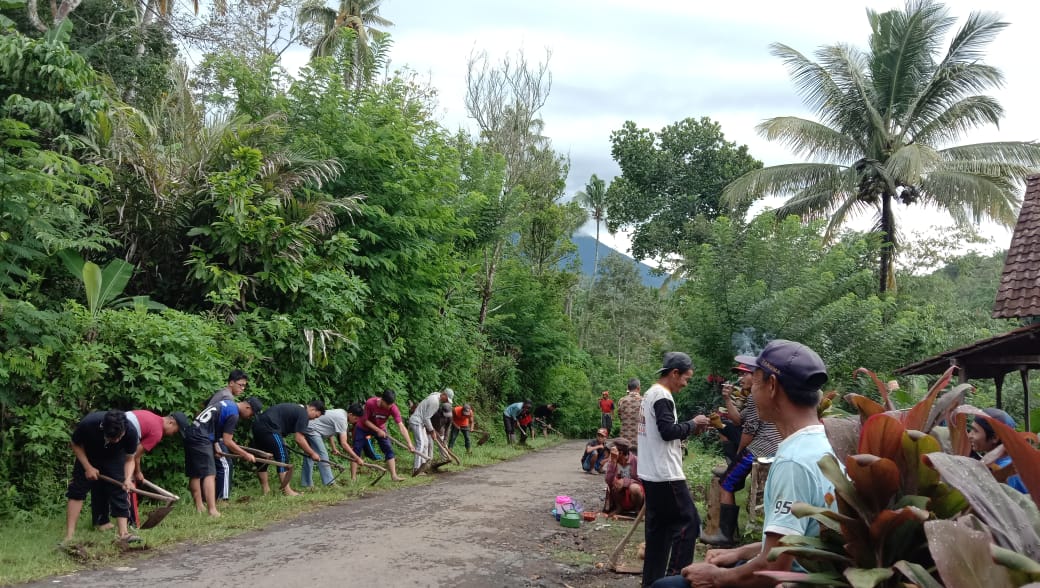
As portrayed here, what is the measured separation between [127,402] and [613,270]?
37.6 metres

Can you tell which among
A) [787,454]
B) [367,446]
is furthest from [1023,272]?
[367,446]

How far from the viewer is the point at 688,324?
46.6ft

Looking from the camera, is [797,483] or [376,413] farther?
[376,413]

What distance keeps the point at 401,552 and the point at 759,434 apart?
3740 mm

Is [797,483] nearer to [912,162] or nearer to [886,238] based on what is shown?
[912,162]

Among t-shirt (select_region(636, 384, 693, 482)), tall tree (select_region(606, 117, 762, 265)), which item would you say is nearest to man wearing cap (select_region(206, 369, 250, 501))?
t-shirt (select_region(636, 384, 693, 482))

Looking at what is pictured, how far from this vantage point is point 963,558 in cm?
168

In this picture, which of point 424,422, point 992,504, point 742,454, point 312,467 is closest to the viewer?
point 992,504

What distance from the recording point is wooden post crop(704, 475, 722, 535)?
28.1ft

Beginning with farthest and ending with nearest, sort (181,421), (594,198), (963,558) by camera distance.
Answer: (594,198) → (181,421) → (963,558)

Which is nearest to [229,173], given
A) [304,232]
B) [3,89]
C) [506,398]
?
[304,232]

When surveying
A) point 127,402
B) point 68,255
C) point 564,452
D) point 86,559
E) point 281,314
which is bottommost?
point 564,452

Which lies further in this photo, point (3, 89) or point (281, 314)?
point (281, 314)

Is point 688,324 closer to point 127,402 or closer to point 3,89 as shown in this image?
point 127,402
